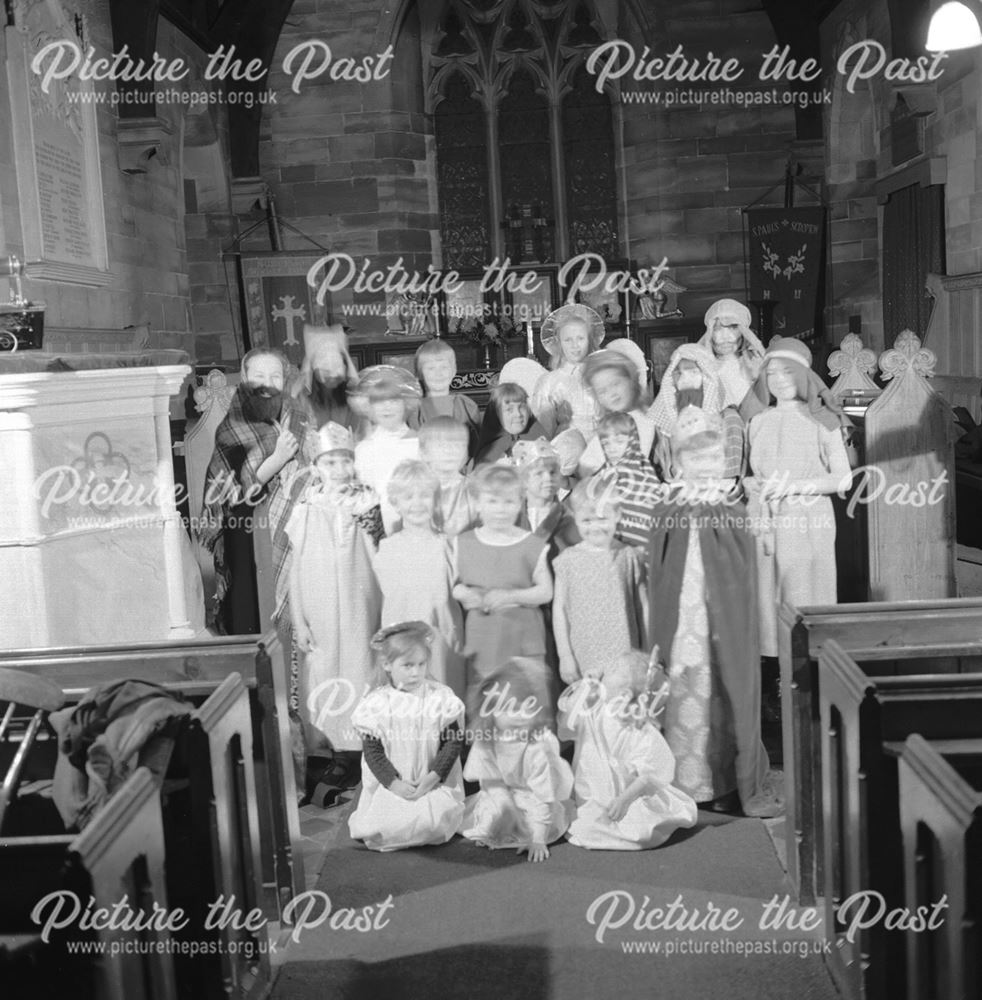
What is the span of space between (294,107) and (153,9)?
317 centimetres

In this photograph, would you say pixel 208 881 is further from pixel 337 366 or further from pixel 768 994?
pixel 337 366

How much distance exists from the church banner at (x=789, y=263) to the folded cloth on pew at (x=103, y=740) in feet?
29.1

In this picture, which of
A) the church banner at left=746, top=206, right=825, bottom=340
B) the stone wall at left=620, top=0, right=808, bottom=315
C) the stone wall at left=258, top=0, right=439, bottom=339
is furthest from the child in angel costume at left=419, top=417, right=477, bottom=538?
the stone wall at left=620, top=0, right=808, bottom=315

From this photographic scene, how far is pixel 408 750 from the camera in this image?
12.3 ft

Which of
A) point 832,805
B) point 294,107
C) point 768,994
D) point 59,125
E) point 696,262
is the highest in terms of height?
point 294,107

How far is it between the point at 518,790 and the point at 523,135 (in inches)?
386

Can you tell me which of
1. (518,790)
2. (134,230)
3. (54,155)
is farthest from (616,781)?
(134,230)

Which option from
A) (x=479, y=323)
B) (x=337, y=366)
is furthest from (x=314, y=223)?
(x=337, y=366)

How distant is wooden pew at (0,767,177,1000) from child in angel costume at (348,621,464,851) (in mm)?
1333

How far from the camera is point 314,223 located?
1176 centimetres

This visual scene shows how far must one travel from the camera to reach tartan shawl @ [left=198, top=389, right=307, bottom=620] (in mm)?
4504

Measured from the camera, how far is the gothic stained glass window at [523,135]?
12.3m

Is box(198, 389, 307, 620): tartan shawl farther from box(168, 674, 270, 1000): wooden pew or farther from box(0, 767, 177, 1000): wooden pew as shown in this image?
box(0, 767, 177, 1000): wooden pew

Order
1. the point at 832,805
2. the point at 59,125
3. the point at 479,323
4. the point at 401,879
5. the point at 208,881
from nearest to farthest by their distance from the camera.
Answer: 1. the point at 208,881
2. the point at 832,805
3. the point at 401,879
4. the point at 59,125
5. the point at 479,323
